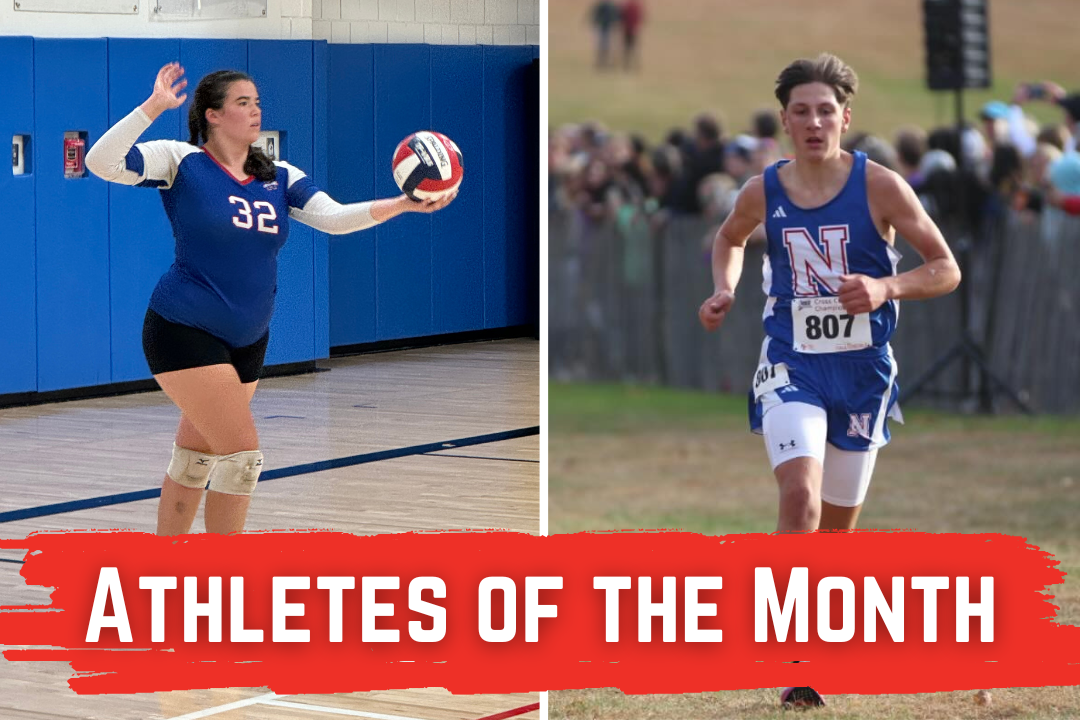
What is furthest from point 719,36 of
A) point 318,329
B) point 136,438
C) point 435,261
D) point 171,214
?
point 171,214

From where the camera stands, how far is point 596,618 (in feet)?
15.8

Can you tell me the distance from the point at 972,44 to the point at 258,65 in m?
6.25

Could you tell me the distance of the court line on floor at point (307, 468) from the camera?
25.6 feet

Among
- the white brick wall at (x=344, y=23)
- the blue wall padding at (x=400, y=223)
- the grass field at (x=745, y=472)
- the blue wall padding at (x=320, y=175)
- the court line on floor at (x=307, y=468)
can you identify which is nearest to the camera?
the court line on floor at (x=307, y=468)

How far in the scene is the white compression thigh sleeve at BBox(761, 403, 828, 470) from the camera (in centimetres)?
470

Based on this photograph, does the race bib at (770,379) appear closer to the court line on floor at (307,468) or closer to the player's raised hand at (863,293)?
the player's raised hand at (863,293)

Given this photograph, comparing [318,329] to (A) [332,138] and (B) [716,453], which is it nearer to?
(A) [332,138]

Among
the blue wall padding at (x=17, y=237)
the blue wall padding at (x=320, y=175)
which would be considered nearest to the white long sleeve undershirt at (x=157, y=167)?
the blue wall padding at (x=17, y=237)

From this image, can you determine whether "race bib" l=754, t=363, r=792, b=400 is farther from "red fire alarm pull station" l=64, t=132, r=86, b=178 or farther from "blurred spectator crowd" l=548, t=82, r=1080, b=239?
"blurred spectator crowd" l=548, t=82, r=1080, b=239

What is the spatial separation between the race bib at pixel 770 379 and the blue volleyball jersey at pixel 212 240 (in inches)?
61.7

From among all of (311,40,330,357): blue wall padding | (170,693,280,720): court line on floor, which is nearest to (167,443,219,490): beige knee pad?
(170,693,280,720): court line on floor

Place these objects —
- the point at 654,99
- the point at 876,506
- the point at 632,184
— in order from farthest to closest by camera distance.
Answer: the point at 654,99 < the point at 632,184 < the point at 876,506

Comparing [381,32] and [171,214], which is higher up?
[381,32]

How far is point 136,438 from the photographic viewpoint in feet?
33.8
